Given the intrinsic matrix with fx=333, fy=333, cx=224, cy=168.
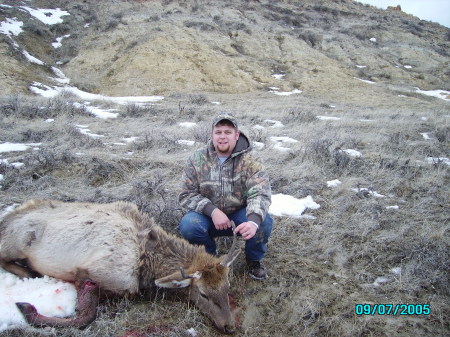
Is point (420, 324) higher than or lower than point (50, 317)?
higher

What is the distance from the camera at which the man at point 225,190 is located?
3576 mm

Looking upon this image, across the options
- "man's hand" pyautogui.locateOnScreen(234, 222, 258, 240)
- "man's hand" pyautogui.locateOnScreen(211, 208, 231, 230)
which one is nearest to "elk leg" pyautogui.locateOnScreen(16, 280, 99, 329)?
"man's hand" pyautogui.locateOnScreen(211, 208, 231, 230)

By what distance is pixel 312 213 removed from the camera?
495 centimetres

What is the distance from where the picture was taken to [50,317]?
9.09ft

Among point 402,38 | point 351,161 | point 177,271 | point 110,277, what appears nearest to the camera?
point 110,277

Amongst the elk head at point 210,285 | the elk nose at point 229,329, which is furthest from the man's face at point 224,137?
the elk nose at point 229,329

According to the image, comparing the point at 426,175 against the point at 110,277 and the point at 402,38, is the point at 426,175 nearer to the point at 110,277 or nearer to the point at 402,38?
the point at 110,277

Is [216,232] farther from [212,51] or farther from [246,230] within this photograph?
[212,51]

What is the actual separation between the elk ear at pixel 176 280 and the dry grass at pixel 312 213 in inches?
7.9

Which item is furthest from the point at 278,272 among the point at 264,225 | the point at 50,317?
the point at 50,317

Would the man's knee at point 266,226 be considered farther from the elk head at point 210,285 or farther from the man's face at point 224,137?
the man's face at point 224,137

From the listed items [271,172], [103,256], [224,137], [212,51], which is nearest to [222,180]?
[224,137]

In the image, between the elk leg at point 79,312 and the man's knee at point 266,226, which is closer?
the elk leg at point 79,312

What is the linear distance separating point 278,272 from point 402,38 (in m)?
32.9
